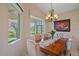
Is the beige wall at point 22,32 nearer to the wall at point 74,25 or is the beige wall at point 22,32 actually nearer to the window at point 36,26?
the window at point 36,26

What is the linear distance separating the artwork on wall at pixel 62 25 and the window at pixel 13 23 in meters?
0.50

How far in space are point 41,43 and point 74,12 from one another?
0.61 metres

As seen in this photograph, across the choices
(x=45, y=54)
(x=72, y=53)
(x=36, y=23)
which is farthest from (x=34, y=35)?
(x=72, y=53)

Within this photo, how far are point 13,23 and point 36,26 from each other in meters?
0.31

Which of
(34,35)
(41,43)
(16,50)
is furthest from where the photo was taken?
(41,43)

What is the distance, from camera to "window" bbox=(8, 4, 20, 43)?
1191 millimetres

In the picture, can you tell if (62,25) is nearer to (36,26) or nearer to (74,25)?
(74,25)

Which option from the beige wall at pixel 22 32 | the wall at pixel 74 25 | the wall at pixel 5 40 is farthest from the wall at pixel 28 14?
the wall at pixel 74 25

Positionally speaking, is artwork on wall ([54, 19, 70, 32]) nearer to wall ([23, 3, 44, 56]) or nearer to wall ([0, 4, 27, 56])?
wall ([23, 3, 44, 56])

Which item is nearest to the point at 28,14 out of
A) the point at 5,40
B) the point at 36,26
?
the point at 36,26

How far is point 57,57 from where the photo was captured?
1271mm

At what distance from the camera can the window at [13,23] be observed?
3.91 feet

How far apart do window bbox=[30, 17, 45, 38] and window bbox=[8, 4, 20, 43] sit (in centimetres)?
18

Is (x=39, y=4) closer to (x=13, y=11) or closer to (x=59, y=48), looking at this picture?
(x=13, y=11)
